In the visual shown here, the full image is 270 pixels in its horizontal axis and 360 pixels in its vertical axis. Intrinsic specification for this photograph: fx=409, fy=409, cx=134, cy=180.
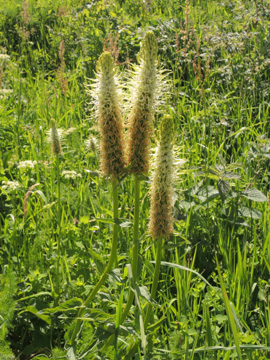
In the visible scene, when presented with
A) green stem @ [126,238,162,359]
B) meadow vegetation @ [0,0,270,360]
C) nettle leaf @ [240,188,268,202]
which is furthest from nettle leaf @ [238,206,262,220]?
green stem @ [126,238,162,359]

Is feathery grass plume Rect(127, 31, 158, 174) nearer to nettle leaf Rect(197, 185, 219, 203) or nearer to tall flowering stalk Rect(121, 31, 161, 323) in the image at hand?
tall flowering stalk Rect(121, 31, 161, 323)

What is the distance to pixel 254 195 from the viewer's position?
2.45 meters

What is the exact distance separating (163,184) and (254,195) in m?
1.21

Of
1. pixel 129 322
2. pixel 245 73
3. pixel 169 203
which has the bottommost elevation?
pixel 129 322

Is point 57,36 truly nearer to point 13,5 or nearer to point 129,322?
point 13,5

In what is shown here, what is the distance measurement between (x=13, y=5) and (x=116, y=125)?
21.4 ft

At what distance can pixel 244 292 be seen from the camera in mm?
1962

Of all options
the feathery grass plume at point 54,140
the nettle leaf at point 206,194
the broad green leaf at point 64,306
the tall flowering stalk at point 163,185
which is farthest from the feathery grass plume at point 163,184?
the nettle leaf at point 206,194

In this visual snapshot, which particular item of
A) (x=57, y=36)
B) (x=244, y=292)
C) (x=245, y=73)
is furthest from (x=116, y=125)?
(x=57, y=36)

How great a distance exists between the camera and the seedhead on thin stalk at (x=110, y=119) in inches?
57.3

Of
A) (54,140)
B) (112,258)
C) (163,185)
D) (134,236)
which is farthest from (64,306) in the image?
(54,140)

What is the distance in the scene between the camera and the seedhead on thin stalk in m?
1.46

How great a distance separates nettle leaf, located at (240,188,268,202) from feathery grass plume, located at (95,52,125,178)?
1198 millimetres

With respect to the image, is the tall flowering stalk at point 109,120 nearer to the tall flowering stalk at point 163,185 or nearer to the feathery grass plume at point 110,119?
the feathery grass plume at point 110,119
